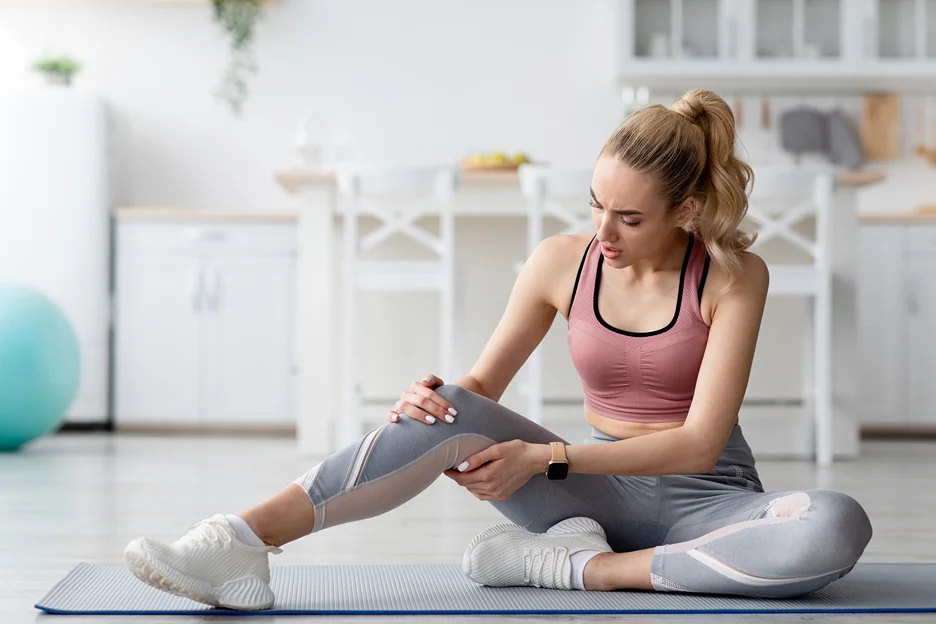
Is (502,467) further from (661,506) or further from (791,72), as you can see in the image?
(791,72)

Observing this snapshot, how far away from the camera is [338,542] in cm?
210

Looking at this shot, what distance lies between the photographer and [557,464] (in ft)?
4.82

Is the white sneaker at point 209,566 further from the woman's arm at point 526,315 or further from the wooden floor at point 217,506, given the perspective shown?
the woman's arm at point 526,315

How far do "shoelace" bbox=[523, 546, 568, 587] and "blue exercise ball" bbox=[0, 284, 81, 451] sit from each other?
251 centimetres

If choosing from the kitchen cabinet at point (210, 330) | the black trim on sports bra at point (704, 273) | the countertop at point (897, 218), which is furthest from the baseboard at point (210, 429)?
the black trim on sports bra at point (704, 273)

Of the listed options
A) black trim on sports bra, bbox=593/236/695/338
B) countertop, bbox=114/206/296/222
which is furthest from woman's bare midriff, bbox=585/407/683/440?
countertop, bbox=114/206/296/222

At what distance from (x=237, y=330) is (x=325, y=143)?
1064mm

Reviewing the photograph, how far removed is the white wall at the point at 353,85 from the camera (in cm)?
509

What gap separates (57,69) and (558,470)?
3948mm

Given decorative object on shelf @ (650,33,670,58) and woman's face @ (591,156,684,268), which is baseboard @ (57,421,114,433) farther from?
woman's face @ (591,156,684,268)

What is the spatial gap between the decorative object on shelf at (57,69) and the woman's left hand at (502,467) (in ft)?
12.6

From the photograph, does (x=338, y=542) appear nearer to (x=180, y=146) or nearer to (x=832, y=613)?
(x=832, y=613)

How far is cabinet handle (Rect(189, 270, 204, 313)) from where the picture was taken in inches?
176

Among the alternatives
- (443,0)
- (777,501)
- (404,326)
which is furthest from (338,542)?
(443,0)
